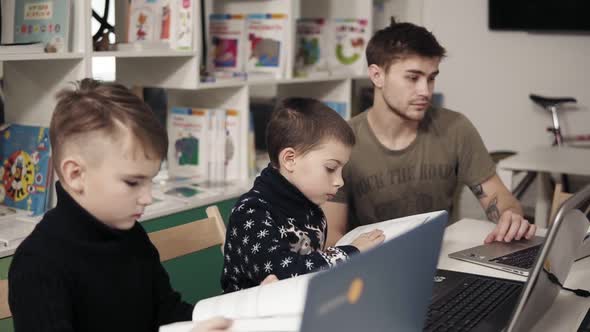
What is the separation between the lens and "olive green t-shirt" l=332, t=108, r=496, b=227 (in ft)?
7.33

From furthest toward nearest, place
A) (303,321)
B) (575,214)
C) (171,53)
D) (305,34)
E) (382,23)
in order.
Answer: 1. (382,23)
2. (305,34)
3. (171,53)
4. (575,214)
5. (303,321)

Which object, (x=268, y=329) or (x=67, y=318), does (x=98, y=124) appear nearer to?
(x=67, y=318)

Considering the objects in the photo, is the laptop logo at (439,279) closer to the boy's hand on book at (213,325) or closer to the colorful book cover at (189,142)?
the boy's hand on book at (213,325)

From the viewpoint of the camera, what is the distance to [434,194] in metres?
2.29

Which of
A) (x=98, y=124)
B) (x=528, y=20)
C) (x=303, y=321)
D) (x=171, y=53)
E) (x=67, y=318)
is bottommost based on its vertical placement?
(x=67, y=318)

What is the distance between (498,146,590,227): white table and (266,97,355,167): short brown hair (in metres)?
1.77

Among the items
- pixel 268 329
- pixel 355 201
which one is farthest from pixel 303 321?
pixel 355 201

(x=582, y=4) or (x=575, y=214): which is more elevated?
(x=582, y=4)

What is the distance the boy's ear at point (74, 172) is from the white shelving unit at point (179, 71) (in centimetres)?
102

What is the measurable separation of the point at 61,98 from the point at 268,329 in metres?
0.54

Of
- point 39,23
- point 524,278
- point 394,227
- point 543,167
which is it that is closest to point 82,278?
point 394,227

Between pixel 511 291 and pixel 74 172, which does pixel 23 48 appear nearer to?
pixel 74 172

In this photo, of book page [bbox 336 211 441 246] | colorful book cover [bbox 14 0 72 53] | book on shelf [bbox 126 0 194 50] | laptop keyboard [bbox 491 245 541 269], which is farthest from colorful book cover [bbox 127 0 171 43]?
laptop keyboard [bbox 491 245 541 269]

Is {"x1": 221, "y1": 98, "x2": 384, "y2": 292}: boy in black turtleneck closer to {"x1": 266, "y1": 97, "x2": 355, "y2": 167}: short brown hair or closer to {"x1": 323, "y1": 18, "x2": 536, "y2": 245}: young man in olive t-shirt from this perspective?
{"x1": 266, "y1": 97, "x2": 355, "y2": 167}: short brown hair
